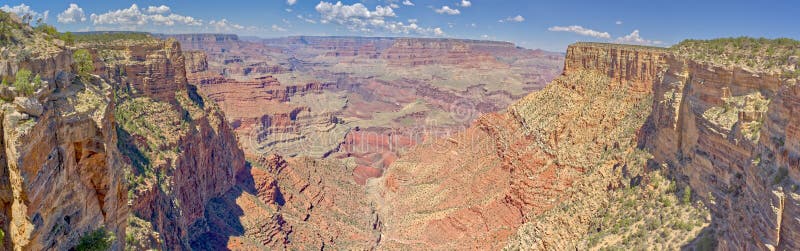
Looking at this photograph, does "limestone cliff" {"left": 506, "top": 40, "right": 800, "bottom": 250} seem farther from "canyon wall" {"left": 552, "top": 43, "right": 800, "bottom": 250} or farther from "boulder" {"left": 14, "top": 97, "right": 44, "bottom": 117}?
"boulder" {"left": 14, "top": 97, "right": 44, "bottom": 117}

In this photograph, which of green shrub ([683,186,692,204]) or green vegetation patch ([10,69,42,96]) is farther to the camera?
green shrub ([683,186,692,204])

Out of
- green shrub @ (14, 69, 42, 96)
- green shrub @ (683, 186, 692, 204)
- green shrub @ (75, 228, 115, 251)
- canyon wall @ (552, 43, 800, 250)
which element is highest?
green shrub @ (14, 69, 42, 96)

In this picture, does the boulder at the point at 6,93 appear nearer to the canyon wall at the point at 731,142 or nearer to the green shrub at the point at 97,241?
the green shrub at the point at 97,241


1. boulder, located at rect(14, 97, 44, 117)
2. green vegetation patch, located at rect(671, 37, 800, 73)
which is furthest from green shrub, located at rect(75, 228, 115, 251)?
green vegetation patch, located at rect(671, 37, 800, 73)

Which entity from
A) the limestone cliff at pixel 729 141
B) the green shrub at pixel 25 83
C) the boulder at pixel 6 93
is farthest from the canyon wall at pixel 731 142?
the boulder at pixel 6 93

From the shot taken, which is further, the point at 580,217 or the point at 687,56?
the point at 580,217

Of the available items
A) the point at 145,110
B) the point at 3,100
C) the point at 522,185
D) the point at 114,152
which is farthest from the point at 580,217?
the point at 145,110

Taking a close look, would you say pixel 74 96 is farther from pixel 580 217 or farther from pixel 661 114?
pixel 661 114

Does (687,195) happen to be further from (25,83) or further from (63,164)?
(25,83)
